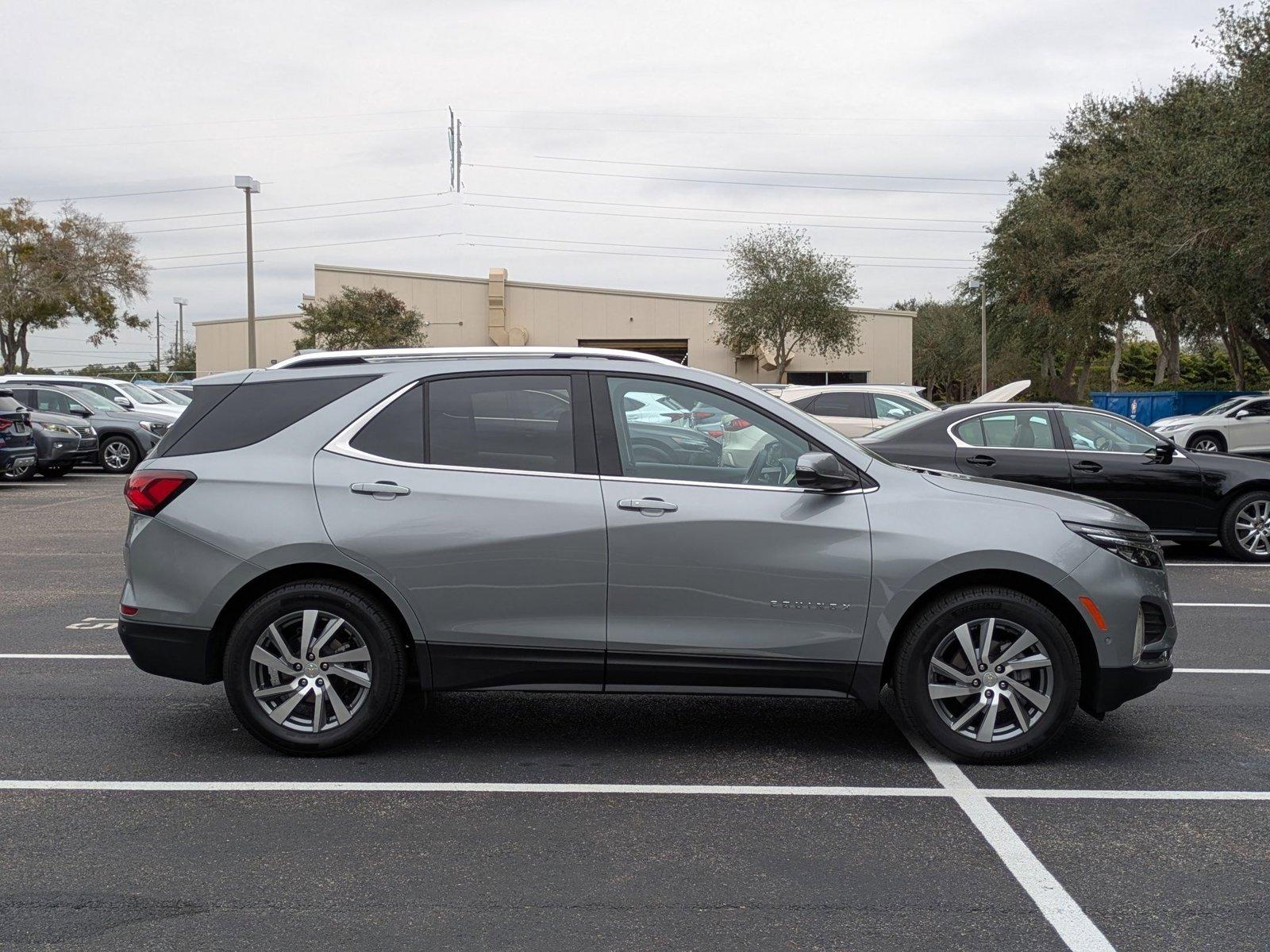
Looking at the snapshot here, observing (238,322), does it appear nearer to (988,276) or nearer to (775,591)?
(988,276)

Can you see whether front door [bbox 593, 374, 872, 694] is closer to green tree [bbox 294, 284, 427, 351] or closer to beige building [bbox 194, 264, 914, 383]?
green tree [bbox 294, 284, 427, 351]

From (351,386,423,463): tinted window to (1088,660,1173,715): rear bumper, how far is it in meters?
3.06

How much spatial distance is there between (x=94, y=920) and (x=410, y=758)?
1.86 m

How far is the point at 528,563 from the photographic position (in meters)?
5.33

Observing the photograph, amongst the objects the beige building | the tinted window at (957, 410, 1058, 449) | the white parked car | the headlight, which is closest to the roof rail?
the headlight

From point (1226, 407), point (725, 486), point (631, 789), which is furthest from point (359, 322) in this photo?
point (631, 789)

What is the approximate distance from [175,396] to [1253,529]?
25.0 metres

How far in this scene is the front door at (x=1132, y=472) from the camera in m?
11.2

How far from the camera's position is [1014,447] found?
37.2 ft

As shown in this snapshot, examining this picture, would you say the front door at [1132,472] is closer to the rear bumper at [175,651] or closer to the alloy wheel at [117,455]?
the rear bumper at [175,651]

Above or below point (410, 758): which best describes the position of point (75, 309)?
above

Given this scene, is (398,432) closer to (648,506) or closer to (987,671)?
(648,506)

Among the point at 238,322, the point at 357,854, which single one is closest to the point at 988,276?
the point at 238,322

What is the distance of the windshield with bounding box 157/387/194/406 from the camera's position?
29094 mm
